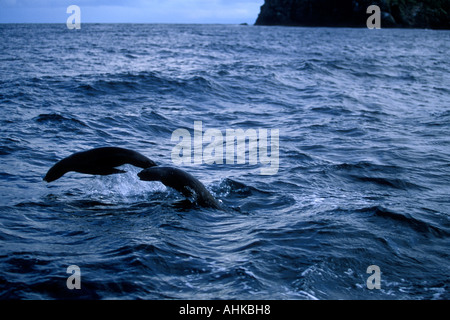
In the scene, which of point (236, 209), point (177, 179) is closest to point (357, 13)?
point (236, 209)

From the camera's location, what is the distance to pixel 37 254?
5.55 meters

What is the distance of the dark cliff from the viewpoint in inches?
4802

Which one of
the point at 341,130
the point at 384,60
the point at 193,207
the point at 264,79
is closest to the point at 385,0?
the point at 384,60

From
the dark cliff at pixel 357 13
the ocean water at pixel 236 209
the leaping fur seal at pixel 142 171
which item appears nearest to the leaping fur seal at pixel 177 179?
the leaping fur seal at pixel 142 171

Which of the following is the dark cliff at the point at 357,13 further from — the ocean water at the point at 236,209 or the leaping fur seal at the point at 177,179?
the leaping fur seal at the point at 177,179

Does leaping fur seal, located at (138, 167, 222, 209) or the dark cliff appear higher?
the dark cliff

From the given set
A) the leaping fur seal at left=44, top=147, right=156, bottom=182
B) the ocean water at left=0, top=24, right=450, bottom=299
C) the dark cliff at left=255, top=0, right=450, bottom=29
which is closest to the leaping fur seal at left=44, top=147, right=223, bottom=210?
the leaping fur seal at left=44, top=147, right=156, bottom=182

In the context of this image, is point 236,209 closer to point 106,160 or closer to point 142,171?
point 142,171

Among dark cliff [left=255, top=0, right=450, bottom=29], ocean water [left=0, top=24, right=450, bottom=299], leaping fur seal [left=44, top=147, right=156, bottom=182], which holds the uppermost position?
dark cliff [left=255, top=0, right=450, bottom=29]

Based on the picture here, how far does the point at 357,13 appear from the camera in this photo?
5133 inches

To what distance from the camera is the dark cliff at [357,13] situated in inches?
4802

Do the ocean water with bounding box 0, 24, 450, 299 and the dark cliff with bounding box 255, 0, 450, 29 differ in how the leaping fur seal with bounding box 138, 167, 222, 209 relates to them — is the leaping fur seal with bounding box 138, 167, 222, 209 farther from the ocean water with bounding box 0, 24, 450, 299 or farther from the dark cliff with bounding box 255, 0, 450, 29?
the dark cliff with bounding box 255, 0, 450, 29
